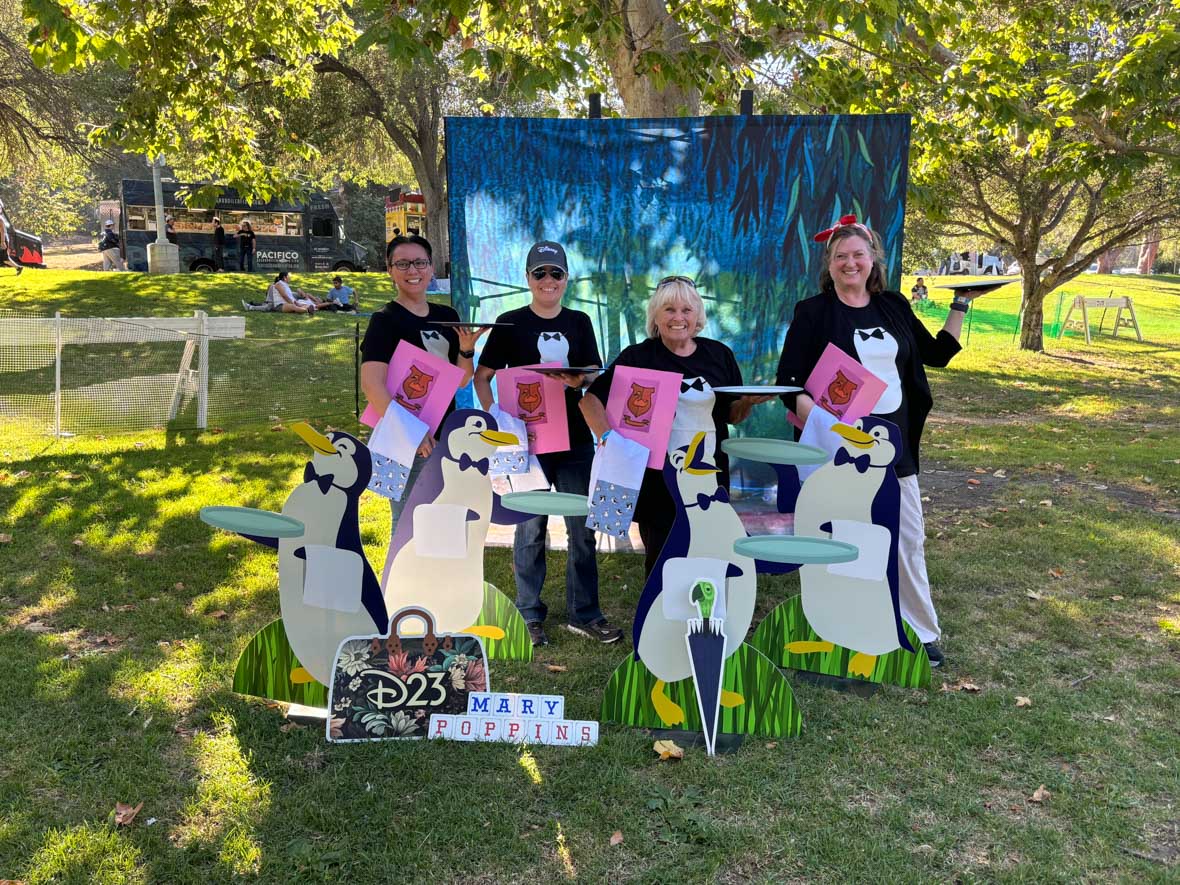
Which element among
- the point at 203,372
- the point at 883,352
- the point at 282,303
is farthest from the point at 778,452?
the point at 282,303

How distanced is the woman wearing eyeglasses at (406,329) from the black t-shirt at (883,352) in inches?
60.2

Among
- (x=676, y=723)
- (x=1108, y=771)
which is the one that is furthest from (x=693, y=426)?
(x=1108, y=771)

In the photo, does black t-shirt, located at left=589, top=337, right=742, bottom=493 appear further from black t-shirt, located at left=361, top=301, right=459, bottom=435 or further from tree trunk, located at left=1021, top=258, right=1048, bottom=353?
tree trunk, located at left=1021, top=258, right=1048, bottom=353

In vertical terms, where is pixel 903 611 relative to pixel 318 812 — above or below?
above

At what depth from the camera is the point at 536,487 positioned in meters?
4.01

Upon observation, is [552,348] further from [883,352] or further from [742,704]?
[742,704]

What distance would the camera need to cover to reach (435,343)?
3703mm

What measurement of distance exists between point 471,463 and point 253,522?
0.85 metres


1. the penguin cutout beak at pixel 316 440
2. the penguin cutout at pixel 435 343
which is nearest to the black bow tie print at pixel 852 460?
the penguin cutout at pixel 435 343

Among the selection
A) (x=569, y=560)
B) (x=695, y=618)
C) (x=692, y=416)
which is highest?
(x=692, y=416)

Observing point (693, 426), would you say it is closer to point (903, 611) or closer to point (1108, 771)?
point (903, 611)

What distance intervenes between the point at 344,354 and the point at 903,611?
10.5 m

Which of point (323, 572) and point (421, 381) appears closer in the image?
point (323, 572)

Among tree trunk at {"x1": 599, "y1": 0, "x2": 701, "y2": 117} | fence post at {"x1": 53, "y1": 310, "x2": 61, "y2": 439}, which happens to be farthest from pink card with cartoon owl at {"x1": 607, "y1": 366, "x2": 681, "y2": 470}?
fence post at {"x1": 53, "y1": 310, "x2": 61, "y2": 439}
